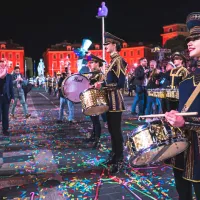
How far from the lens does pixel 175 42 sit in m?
67.1

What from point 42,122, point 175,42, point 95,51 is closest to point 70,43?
point 95,51

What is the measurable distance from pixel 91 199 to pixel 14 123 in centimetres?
801

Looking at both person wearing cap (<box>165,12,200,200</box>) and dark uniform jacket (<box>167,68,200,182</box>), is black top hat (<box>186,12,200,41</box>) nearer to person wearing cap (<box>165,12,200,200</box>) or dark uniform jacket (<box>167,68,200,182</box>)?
person wearing cap (<box>165,12,200,200</box>)

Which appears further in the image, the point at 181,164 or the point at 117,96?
the point at 117,96

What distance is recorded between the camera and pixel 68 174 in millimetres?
5480

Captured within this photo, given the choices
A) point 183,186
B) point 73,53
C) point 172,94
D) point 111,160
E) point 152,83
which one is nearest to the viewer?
point 183,186

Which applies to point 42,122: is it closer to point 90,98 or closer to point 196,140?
point 90,98

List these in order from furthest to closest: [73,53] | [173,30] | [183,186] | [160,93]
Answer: [73,53] < [173,30] < [160,93] < [183,186]

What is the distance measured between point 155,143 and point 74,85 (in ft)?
19.2

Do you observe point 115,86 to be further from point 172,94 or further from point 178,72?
point 178,72

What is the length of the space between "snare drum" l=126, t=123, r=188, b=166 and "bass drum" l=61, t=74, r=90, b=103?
17.0 feet

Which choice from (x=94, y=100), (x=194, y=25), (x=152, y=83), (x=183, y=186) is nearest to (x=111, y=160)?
(x=94, y=100)

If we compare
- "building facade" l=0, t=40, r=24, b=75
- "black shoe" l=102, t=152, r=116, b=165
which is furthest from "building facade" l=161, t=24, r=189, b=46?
"black shoe" l=102, t=152, r=116, b=165

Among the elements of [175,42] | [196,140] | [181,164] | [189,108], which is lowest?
[181,164]
